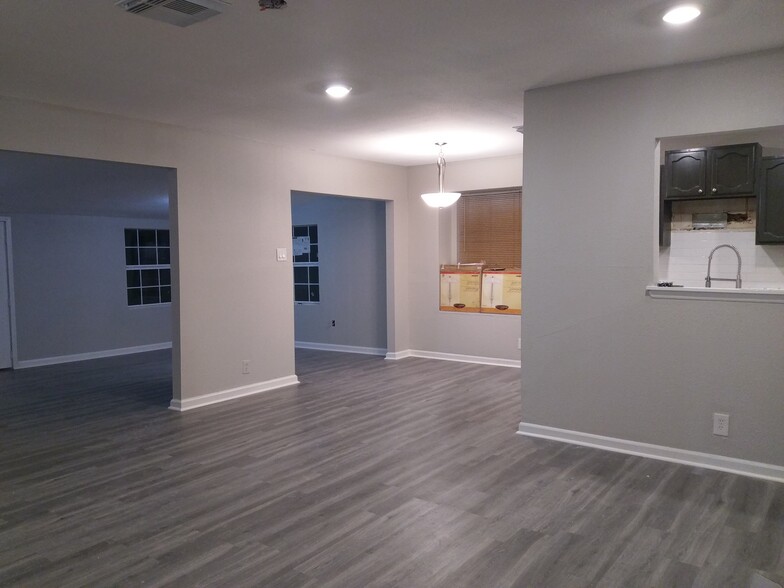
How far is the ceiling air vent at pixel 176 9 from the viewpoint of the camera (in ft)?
8.43

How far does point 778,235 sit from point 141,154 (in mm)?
4934

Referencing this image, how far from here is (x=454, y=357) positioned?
745 centimetres

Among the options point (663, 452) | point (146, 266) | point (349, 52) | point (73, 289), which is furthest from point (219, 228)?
point (146, 266)

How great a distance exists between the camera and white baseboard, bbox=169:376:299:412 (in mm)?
5230

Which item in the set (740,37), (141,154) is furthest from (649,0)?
(141,154)

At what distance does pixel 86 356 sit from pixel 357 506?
6.88 meters

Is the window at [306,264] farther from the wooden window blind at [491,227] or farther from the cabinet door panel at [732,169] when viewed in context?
the cabinet door panel at [732,169]

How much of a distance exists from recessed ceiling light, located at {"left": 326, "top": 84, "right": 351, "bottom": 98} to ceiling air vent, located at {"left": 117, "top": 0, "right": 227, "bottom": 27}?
1300 millimetres

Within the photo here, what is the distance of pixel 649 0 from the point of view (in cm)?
268

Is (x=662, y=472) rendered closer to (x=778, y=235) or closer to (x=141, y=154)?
(x=778, y=235)

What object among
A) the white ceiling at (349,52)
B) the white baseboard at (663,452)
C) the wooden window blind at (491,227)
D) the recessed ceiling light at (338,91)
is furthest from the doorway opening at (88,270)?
the white baseboard at (663,452)

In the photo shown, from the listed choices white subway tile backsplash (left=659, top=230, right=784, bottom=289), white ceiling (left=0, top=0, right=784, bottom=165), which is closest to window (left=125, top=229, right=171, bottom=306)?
white ceiling (left=0, top=0, right=784, bottom=165)

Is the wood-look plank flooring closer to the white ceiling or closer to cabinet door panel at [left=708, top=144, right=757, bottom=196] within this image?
cabinet door panel at [left=708, top=144, right=757, bottom=196]

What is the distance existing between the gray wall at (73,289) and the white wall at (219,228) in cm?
408
